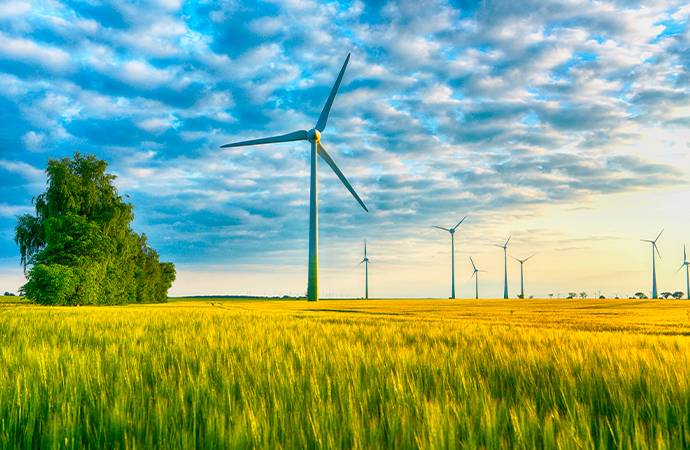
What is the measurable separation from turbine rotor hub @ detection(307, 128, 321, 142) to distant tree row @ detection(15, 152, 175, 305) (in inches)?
1087

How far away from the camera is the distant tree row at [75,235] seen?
42500 mm

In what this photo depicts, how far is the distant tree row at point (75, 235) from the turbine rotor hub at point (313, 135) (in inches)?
1087

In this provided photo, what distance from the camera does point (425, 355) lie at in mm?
6039

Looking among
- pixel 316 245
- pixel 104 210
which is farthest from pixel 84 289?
pixel 316 245

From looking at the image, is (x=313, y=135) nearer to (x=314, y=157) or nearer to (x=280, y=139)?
(x=314, y=157)

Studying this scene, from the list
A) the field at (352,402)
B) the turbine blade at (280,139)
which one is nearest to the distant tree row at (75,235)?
the turbine blade at (280,139)

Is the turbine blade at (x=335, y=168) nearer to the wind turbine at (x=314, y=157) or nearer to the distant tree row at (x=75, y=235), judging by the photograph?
the wind turbine at (x=314, y=157)

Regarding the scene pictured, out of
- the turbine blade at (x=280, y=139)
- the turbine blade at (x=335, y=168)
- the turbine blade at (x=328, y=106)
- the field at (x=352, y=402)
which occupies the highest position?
the turbine blade at (x=328, y=106)

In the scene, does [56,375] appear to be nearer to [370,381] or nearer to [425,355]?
[370,381]

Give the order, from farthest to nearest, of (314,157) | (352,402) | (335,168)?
(314,157) < (335,168) < (352,402)

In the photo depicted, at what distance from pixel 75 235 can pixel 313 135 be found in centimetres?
3448

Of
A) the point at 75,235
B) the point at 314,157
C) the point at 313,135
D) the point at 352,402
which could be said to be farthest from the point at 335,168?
the point at 352,402

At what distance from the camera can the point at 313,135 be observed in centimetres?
6253

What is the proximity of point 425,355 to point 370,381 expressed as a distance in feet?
6.57
